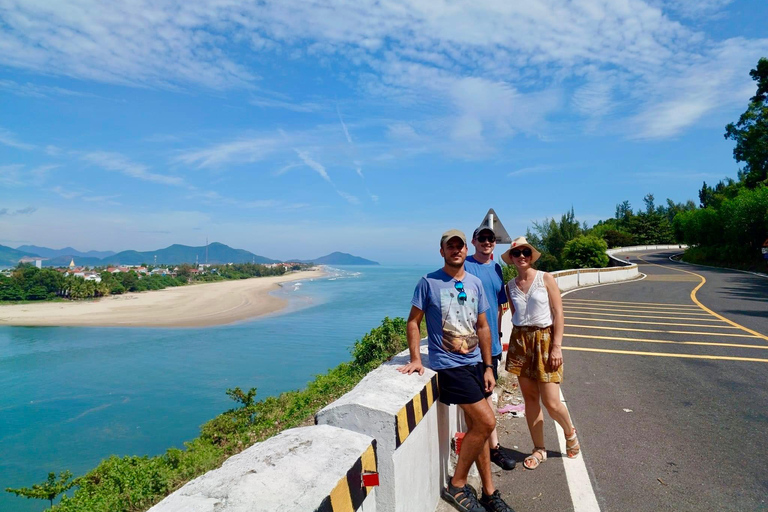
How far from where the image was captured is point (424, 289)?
10.1 feet

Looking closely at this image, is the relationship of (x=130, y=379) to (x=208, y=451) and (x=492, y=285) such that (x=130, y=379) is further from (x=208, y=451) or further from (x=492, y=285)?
(x=492, y=285)

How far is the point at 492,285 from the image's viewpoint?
4.00 metres

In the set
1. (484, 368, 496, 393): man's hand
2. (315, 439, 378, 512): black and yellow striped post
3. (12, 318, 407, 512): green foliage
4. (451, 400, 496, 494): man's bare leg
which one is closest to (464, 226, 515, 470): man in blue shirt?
(484, 368, 496, 393): man's hand

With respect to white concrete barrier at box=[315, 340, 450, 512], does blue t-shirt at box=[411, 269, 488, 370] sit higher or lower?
higher

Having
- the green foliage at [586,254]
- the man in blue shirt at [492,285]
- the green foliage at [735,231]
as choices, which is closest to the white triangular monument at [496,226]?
the man in blue shirt at [492,285]

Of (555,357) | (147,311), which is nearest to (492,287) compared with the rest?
(555,357)

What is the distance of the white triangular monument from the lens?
15.1ft

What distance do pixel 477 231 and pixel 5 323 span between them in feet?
206

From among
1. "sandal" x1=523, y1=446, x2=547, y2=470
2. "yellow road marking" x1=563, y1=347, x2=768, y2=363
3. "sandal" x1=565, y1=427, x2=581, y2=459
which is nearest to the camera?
"sandal" x1=523, y1=446, x2=547, y2=470

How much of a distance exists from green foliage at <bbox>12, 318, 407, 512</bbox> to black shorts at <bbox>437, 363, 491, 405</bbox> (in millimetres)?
4237

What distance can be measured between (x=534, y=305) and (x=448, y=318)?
122 cm

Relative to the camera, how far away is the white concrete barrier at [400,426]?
7.25ft

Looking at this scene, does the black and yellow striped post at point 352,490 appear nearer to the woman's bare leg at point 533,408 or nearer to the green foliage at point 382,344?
the woman's bare leg at point 533,408

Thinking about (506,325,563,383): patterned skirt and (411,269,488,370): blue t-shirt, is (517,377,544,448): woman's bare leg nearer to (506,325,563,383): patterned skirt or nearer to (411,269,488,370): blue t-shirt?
(506,325,563,383): patterned skirt
